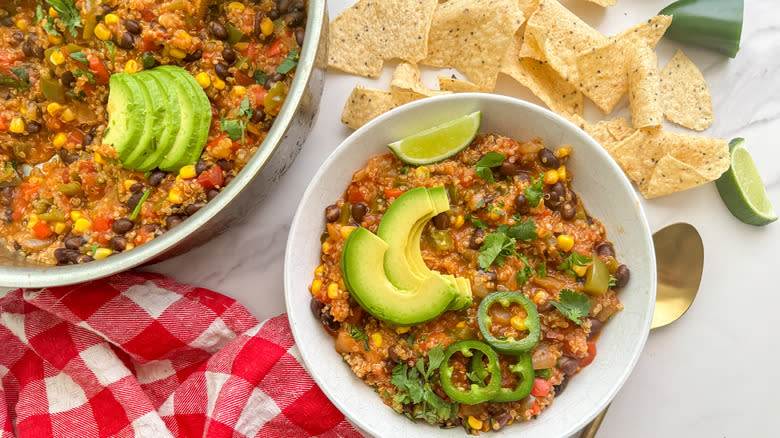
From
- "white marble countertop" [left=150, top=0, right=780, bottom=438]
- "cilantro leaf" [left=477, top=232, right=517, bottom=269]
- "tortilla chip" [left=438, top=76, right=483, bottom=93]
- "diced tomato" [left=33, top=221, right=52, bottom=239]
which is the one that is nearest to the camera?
"cilantro leaf" [left=477, top=232, right=517, bottom=269]

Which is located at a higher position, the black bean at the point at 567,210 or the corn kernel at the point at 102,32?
the corn kernel at the point at 102,32

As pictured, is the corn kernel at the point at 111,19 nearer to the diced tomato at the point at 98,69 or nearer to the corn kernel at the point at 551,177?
the diced tomato at the point at 98,69

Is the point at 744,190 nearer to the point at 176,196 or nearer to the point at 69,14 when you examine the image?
the point at 176,196

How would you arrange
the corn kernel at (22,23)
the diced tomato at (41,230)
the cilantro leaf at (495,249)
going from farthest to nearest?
the corn kernel at (22,23), the diced tomato at (41,230), the cilantro leaf at (495,249)

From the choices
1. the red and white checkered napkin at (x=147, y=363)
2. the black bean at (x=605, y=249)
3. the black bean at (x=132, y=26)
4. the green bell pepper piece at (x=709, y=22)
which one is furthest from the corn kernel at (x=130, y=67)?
the green bell pepper piece at (x=709, y=22)

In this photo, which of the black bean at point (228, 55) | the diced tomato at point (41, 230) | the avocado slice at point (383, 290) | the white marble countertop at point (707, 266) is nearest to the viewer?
the avocado slice at point (383, 290)

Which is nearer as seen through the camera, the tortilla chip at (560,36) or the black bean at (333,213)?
the black bean at (333,213)

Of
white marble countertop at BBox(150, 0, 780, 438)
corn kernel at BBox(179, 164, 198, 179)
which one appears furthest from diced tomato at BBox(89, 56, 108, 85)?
white marble countertop at BBox(150, 0, 780, 438)

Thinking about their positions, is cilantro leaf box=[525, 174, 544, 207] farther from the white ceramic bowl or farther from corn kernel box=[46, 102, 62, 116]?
corn kernel box=[46, 102, 62, 116]
